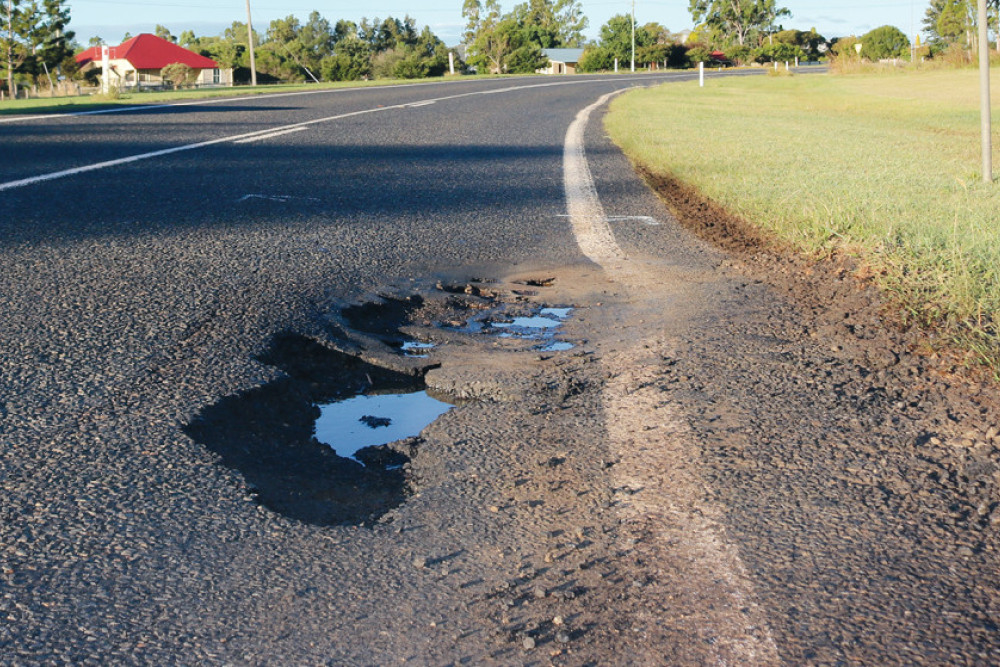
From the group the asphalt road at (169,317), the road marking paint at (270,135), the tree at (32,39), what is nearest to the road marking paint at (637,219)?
the asphalt road at (169,317)

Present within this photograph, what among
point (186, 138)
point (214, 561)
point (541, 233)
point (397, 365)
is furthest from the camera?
point (186, 138)

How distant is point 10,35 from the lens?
55969 mm

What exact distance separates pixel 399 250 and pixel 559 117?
11.4 meters

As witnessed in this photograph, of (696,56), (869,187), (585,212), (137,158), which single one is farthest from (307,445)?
(696,56)

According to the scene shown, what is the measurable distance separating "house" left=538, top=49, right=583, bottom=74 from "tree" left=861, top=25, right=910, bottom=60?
2765cm

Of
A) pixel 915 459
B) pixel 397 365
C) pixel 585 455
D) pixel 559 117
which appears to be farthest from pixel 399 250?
pixel 559 117

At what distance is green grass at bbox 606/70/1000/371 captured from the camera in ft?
12.5

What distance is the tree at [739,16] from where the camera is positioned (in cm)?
→ 11362

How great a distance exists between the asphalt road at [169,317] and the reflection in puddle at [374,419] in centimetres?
30

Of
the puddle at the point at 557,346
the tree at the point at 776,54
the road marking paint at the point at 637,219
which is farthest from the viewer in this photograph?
the tree at the point at 776,54

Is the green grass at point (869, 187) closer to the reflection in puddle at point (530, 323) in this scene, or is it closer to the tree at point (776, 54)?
the reflection in puddle at point (530, 323)

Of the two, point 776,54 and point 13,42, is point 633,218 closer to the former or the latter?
point 13,42

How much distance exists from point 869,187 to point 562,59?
94633mm

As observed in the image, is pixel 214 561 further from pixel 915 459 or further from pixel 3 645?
pixel 915 459
